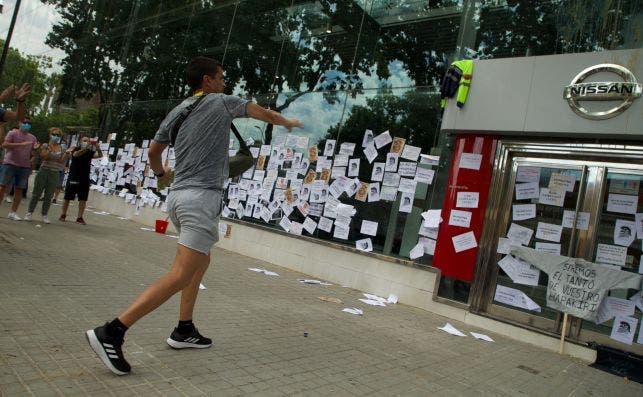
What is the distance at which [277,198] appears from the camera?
9.04 metres

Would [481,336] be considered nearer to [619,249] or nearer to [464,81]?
[619,249]

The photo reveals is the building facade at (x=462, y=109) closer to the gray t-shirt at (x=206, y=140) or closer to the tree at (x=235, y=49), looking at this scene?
the tree at (x=235, y=49)

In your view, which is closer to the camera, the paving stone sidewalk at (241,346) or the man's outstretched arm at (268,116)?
the paving stone sidewalk at (241,346)

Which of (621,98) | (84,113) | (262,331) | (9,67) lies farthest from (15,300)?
(9,67)

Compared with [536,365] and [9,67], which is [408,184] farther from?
[9,67]

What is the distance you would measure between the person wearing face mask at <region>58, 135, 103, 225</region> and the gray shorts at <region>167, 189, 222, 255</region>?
7.14 m

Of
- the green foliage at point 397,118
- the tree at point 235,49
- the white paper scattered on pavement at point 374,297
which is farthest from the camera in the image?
the tree at point 235,49

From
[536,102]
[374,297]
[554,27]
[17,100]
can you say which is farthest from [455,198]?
[17,100]

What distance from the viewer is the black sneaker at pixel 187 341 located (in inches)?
128

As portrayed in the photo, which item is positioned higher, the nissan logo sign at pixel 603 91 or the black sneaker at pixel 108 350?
the nissan logo sign at pixel 603 91

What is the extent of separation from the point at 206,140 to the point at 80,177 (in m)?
7.44

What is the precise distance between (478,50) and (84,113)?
14.2 m

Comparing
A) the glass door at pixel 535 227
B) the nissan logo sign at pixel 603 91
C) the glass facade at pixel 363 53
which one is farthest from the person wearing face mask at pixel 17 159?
the nissan logo sign at pixel 603 91

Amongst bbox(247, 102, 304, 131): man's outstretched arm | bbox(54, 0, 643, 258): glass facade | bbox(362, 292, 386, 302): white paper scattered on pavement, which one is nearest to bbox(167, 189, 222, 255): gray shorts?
bbox(247, 102, 304, 131): man's outstretched arm
